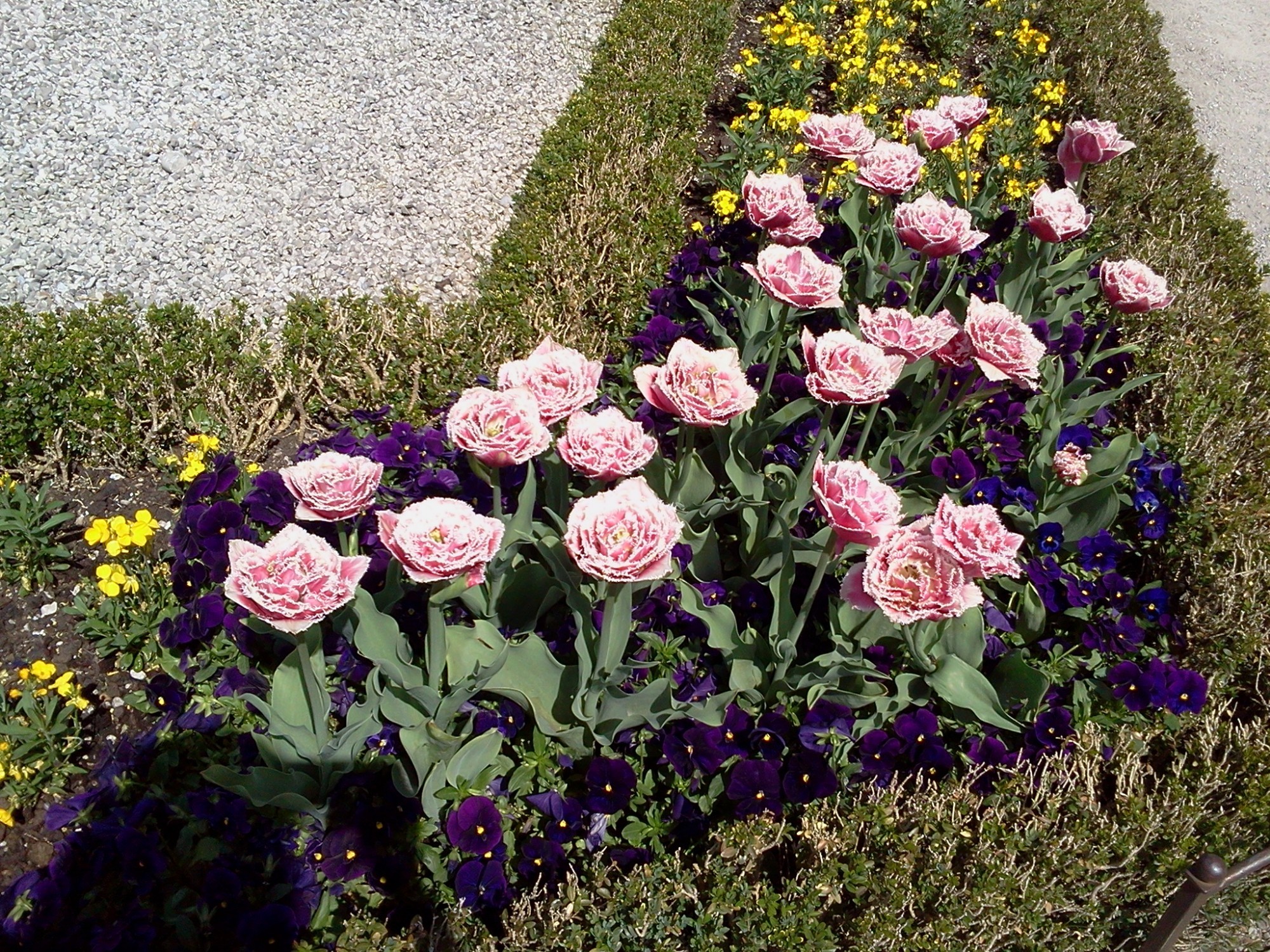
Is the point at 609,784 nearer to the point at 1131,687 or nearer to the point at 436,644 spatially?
the point at 436,644

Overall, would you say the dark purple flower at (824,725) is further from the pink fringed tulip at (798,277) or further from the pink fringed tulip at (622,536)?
the pink fringed tulip at (798,277)

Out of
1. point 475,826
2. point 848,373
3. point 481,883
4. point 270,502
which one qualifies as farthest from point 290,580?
point 848,373

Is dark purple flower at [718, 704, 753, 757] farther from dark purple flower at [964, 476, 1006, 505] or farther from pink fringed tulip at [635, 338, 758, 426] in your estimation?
dark purple flower at [964, 476, 1006, 505]

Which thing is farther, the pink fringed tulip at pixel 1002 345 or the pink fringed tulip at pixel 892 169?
the pink fringed tulip at pixel 892 169

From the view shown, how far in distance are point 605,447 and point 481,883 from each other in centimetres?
102

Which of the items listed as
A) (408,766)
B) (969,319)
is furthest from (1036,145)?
(408,766)

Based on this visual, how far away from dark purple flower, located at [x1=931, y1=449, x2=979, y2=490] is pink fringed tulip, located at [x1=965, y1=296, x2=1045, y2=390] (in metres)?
0.47

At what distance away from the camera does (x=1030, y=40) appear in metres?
6.20

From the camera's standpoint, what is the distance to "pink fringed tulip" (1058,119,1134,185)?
296cm

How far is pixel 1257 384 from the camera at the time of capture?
353 cm

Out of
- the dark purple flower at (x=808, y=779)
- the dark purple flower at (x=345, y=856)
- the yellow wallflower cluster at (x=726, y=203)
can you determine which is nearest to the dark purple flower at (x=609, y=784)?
the dark purple flower at (x=808, y=779)

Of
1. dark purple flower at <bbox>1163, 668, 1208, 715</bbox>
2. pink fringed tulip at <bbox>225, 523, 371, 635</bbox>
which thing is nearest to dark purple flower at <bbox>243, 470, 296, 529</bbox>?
pink fringed tulip at <bbox>225, 523, 371, 635</bbox>

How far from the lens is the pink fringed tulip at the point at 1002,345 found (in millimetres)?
2246

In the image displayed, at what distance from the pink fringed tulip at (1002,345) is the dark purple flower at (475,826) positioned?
62.7 inches
